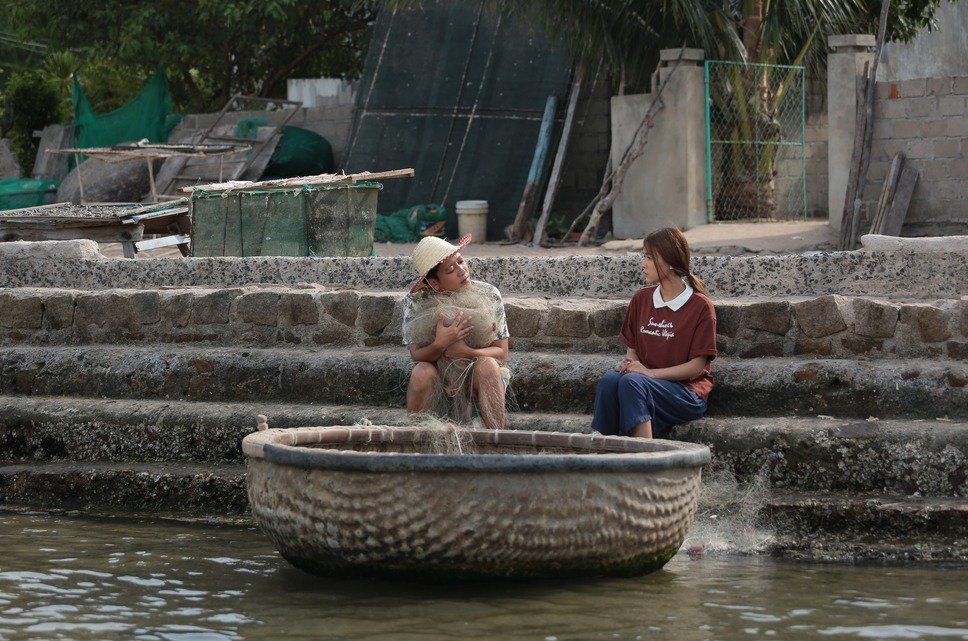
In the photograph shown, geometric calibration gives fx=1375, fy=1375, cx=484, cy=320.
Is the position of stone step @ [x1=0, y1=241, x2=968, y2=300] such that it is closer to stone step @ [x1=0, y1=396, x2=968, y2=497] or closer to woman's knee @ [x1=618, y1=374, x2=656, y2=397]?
stone step @ [x1=0, y1=396, x2=968, y2=497]

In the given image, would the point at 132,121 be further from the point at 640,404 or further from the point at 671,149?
the point at 640,404

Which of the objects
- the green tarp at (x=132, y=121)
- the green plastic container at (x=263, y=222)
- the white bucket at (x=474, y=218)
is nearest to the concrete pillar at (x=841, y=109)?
the white bucket at (x=474, y=218)

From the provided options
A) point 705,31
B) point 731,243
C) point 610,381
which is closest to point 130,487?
point 610,381

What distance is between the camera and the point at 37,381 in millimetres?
7598

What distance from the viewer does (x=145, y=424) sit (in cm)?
690

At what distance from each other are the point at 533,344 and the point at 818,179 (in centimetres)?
866

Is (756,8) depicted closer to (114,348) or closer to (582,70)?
(582,70)

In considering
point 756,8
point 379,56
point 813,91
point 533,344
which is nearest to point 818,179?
point 813,91

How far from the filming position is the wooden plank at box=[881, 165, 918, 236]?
462 inches

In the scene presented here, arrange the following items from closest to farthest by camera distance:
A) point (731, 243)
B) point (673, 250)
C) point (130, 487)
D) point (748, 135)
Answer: point (673, 250), point (130, 487), point (731, 243), point (748, 135)

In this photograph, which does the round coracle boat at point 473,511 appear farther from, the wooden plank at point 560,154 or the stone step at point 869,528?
the wooden plank at point 560,154

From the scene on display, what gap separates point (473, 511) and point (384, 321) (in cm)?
269

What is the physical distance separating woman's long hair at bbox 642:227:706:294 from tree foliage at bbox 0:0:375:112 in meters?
12.2

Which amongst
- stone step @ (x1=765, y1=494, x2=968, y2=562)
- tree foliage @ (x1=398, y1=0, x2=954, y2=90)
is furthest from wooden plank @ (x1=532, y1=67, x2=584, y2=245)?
stone step @ (x1=765, y1=494, x2=968, y2=562)
